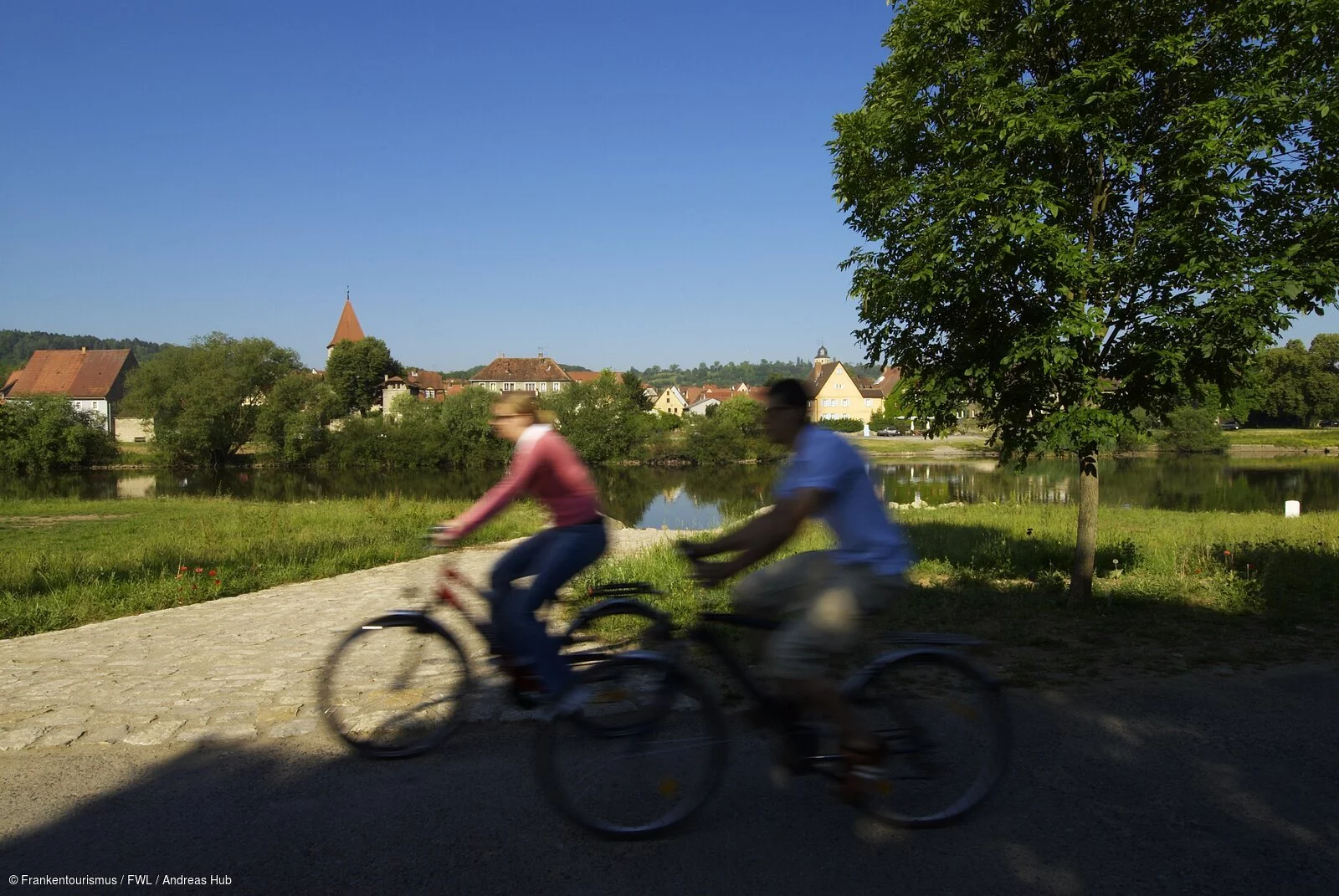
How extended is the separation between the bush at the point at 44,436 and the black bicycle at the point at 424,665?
203 feet

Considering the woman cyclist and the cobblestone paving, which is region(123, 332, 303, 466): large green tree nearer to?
the cobblestone paving

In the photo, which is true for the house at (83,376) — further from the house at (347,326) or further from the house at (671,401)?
the house at (671,401)

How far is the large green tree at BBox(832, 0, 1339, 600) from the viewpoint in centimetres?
633

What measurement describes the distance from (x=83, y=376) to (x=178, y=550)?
95.2m

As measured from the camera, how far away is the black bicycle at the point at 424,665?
388 cm

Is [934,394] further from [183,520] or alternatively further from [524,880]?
[183,520]

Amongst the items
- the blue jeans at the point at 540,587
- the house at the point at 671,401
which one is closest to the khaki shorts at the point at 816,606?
the blue jeans at the point at 540,587

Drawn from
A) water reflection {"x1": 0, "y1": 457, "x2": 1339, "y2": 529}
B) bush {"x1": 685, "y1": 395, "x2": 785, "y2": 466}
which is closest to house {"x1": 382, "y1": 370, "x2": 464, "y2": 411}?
bush {"x1": 685, "y1": 395, "x2": 785, "y2": 466}

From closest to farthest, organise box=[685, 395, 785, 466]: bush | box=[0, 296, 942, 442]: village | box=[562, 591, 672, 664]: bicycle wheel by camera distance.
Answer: box=[562, 591, 672, 664]: bicycle wheel < box=[685, 395, 785, 466]: bush < box=[0, 296, 942, 442]: village

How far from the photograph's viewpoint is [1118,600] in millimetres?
7688

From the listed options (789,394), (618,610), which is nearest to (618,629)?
(618,610)

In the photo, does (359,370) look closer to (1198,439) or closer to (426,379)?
(426,379)

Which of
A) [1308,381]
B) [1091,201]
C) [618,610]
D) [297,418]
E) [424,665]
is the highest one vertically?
[1308,381]

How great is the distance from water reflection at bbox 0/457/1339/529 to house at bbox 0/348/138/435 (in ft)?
128
